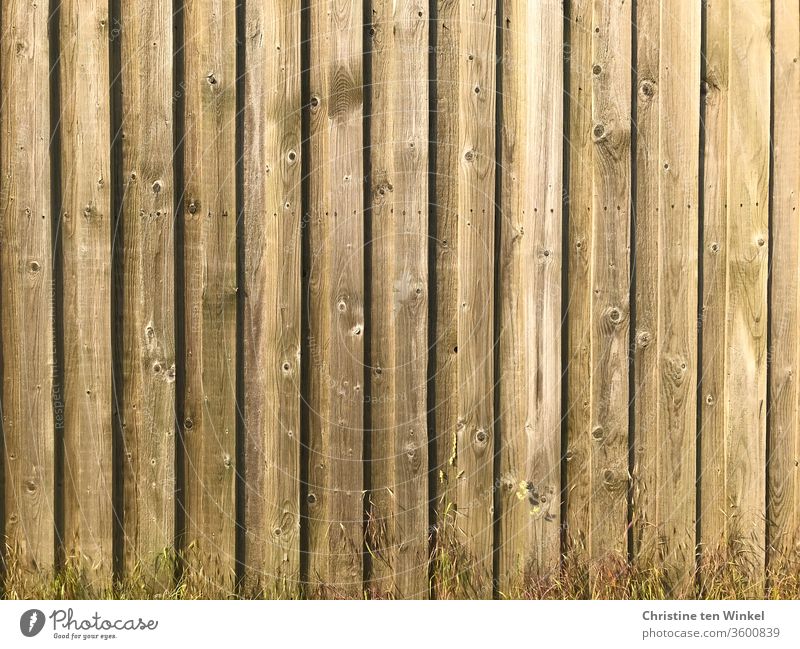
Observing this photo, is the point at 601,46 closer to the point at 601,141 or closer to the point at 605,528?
the point at 601,141

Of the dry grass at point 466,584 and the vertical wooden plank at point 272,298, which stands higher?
the vertical wooden plank at point 272,298

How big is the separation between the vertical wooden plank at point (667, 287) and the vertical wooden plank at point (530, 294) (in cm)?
31

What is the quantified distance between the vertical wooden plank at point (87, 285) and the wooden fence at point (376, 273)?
0.03 feet

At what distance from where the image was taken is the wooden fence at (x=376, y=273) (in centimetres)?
261

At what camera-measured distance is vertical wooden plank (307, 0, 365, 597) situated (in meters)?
2.59

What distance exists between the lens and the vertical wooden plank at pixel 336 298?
8.50 ft

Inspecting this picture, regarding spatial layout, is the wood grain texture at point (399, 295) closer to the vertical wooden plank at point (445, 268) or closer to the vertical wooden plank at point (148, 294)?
the vertical wooden plank at point (445, 268)

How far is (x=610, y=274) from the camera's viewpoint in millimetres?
2666

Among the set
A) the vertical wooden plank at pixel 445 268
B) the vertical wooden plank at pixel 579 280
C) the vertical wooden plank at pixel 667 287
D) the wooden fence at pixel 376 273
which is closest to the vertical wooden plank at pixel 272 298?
the wooden fence at pixel 376 273

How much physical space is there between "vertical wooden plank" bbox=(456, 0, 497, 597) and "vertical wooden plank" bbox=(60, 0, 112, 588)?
1283 mm

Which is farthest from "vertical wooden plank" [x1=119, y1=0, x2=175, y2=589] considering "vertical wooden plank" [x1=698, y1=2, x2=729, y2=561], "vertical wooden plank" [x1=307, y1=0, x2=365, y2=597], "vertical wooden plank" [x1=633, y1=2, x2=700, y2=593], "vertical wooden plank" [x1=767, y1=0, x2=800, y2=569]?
"vertical wooden plank" [x1=767, y1=0, x2=800, y2=569]

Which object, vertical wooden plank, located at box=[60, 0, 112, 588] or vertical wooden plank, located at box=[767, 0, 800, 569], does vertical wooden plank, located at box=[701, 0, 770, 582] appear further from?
vertical wooden plank, located at box=[60, 0, 112, 588]

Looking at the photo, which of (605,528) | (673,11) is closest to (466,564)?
(605,528)

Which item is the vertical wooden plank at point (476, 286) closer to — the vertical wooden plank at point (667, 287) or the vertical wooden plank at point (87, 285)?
the vertical wooden plank at point (667, 287)
